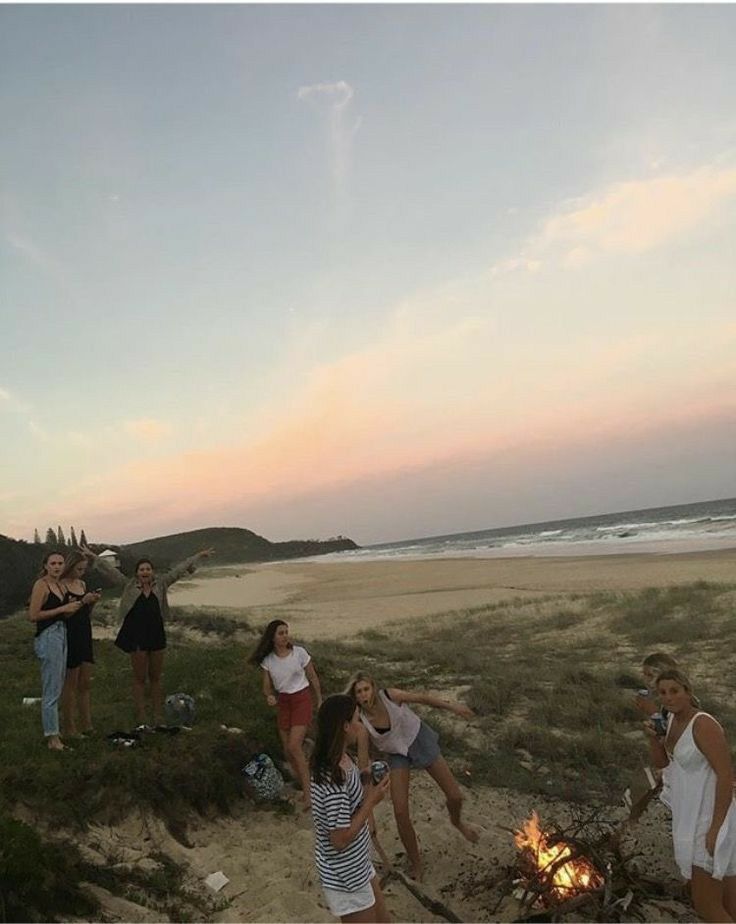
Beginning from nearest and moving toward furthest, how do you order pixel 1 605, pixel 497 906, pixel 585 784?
pixel 497 906 < pixel 585 784 < pixel 1 605

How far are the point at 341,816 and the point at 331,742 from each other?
45 cm

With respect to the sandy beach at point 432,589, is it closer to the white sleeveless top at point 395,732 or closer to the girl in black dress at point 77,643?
the girl in black dress at point 77,643

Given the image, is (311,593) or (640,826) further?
(311,593)

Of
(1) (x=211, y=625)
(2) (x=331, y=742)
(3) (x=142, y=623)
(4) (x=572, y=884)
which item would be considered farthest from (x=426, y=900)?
(1) (x=211, y=625)

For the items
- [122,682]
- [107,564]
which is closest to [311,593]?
[122,682]

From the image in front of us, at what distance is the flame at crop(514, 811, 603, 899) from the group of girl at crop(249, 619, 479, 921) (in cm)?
74

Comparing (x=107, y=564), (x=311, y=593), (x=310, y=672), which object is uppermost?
(x=107, y=564)

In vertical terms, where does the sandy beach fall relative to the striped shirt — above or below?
below

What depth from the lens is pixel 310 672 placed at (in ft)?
24.0

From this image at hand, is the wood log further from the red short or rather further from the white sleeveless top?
the red short

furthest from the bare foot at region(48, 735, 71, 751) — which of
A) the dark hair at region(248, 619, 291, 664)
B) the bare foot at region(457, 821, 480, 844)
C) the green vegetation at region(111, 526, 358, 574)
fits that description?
the green vegetation at region(111, 526, 358, 574)

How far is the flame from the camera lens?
521cm

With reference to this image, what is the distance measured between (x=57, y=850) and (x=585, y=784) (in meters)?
5.62

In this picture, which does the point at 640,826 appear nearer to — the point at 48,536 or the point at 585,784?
the point at 585,784
